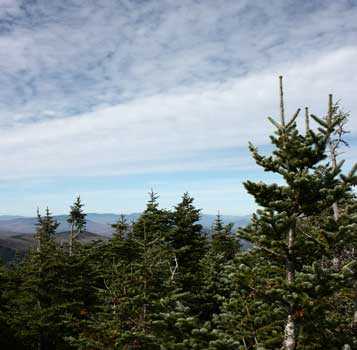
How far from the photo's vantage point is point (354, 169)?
412 inches

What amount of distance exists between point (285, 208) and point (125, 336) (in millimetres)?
7992

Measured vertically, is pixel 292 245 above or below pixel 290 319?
above

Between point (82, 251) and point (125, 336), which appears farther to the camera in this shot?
point (82, 251)

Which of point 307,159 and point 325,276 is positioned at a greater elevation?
point 307,159

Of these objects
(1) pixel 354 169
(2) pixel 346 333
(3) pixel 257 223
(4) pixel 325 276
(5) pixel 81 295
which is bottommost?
(5) pixel 81 295

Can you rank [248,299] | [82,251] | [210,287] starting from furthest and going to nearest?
[82,251] → [210,287] → [248,299]

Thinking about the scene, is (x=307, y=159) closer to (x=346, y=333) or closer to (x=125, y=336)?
(x=346, y=333)

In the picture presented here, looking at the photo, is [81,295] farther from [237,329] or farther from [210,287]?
[237,329]

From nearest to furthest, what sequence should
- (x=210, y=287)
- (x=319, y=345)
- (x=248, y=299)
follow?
1. (x=319, y=345)
2. (x=248, y=299)
3. (x=210, y=287)

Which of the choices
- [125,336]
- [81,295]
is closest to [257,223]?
[125,336]

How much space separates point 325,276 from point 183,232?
79.3 ft

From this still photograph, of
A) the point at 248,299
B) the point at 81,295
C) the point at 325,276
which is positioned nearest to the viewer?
the point at 325,276

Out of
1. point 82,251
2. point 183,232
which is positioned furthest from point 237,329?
point 82,251

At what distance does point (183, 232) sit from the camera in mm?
33875
